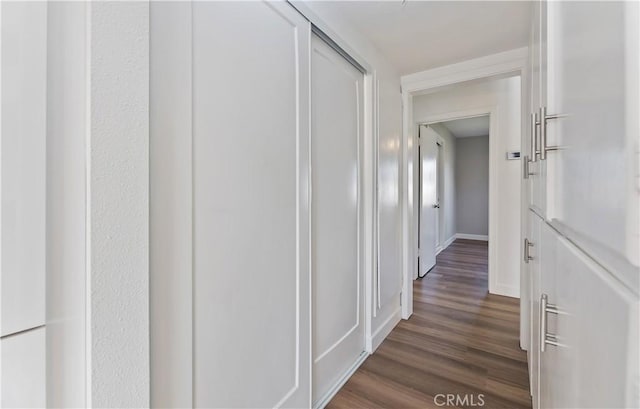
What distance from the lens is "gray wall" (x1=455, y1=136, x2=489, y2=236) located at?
648 cm

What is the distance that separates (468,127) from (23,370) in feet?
20.6

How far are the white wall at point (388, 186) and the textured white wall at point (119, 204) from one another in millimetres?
1505

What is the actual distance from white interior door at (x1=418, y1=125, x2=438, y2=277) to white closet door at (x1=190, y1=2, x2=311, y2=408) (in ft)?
9.09

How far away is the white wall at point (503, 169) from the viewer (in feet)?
9.91

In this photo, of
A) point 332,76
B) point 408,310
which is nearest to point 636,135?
point 332,76

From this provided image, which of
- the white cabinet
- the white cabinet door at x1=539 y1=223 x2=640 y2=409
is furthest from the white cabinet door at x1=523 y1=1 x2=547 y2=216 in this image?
the white cabinet door at x1=539 y1=223 x2=640 y2=409

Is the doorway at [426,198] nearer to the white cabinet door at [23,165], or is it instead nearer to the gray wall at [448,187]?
Result: the gray wall at [448,187]

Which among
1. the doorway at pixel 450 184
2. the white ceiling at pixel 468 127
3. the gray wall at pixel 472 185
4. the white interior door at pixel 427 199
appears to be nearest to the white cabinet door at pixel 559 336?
the doorway at pixel 450 184

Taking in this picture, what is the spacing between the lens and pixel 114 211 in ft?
1.95

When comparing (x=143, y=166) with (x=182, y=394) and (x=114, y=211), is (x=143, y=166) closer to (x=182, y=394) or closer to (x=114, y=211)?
(x=114, y=211)

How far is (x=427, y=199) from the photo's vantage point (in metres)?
3.98

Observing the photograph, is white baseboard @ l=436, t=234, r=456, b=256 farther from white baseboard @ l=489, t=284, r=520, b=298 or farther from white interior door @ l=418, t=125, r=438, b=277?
white baseboard @ l=489, t=284, r=520, b=298

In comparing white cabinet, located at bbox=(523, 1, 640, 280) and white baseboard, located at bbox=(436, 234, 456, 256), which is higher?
white cabinet, located at bbox=(523, 1, 640, 280)

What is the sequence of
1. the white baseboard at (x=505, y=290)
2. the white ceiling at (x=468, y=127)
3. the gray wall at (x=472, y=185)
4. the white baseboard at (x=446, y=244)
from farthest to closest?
the gray wall at (x=472, y=185)
the white baseboard at (x=446, y=244)
the white ceiling at (x=468, y=127)
the white baseboard at (x=505, y=290)
